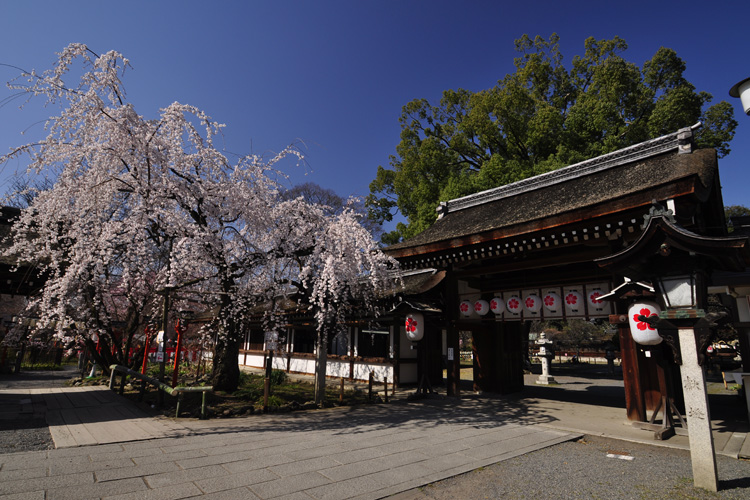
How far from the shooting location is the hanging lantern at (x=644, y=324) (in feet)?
21.7

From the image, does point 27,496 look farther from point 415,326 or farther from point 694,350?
point 415,326

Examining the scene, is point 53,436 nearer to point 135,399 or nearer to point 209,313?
point 135,399

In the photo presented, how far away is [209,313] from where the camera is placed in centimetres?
2303

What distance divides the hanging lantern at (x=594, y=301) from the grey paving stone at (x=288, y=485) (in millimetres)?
7977

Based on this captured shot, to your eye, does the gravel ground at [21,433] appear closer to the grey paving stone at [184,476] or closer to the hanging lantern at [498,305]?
the grey paving stone at [184,476]

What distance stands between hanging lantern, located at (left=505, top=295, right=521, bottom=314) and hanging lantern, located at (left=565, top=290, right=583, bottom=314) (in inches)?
50.6

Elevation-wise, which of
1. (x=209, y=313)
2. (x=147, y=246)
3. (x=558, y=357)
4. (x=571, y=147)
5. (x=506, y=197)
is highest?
(x=571, y=147)

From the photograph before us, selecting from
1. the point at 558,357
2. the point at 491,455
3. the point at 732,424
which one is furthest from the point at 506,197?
the point at 558,357

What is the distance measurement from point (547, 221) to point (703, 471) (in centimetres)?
540

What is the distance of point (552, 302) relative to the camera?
10.1m

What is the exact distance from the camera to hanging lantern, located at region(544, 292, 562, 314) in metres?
10.0

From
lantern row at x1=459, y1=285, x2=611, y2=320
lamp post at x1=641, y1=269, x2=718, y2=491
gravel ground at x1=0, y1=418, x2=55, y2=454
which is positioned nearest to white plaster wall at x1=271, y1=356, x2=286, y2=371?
lantern row at x1=459, y1=285, x2=611, y2=320

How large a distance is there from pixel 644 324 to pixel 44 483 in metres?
9.08

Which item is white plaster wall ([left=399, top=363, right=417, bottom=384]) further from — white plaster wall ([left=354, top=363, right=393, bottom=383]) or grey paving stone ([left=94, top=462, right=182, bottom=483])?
grey paving stone ([left=94, top=462, right=182, bottom=483])
